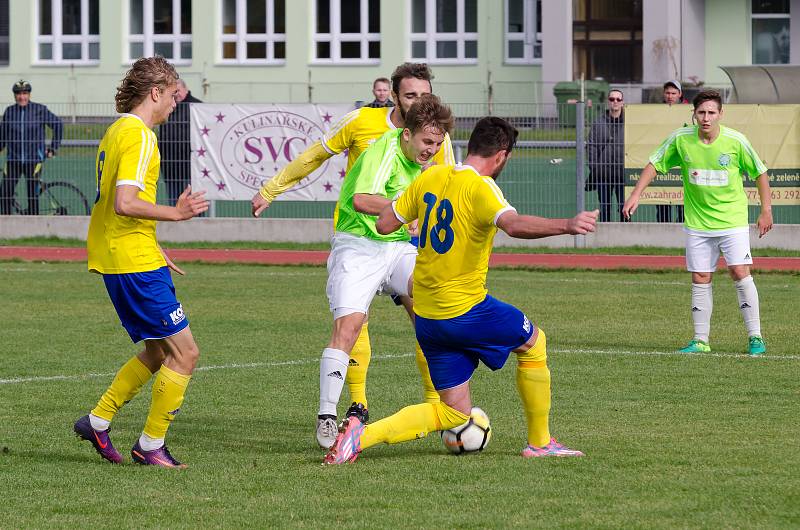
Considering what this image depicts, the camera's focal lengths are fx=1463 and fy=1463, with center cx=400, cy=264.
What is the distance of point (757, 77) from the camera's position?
30.4 m

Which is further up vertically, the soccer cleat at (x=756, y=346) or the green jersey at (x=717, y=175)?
the green jersey at (x=717, y=175)

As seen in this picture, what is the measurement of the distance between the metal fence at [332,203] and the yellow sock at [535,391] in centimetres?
1242

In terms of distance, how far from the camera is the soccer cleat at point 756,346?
11102 millimetres

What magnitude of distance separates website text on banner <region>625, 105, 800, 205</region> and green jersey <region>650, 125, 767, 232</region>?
7.34 metres

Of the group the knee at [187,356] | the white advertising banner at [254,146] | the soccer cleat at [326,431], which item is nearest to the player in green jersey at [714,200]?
the soccer cleat at [326,431]

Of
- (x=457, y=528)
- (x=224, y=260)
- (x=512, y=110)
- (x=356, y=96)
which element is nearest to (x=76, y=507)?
(x=457, y=528)

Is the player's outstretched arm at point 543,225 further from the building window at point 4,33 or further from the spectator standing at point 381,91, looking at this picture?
the building window at point 4,33

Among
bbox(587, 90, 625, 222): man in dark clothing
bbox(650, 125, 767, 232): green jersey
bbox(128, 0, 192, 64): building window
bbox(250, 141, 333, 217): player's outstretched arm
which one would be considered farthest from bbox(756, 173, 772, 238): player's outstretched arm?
bbox(128, 0, 192, 64): building window

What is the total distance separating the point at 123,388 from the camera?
24.3ft

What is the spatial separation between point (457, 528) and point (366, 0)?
133 feet

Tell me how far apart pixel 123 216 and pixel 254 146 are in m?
13.6

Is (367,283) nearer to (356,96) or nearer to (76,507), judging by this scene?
(76,507)

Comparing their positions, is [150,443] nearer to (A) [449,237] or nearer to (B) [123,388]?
(B) [123,388]

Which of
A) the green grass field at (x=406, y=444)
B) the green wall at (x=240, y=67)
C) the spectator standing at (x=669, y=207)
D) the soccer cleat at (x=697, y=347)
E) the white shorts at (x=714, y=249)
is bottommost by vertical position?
the green grass field at (x=406, y=444)
